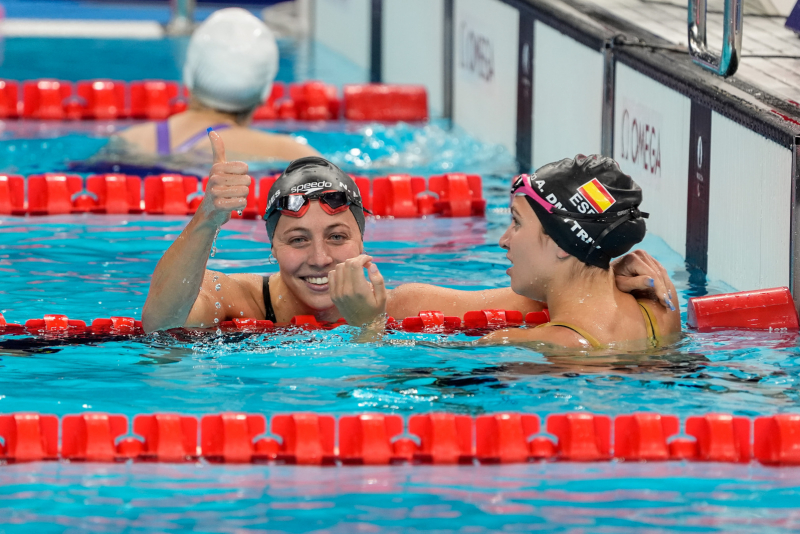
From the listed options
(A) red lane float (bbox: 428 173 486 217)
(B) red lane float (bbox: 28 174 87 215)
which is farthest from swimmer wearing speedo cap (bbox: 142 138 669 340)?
(B) red lane float (bbox: 28 174 87 215)

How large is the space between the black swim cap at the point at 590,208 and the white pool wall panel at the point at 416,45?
18.0 ft

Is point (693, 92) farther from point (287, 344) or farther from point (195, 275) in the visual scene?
point (195, 275)

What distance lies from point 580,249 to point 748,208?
1205 millimetres

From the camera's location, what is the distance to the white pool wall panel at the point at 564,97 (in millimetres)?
6098

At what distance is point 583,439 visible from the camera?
3068mm

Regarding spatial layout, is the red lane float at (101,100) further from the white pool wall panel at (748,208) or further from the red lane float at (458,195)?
the white pool wall panel at (748,208)

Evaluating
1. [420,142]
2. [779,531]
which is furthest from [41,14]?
[779,531]

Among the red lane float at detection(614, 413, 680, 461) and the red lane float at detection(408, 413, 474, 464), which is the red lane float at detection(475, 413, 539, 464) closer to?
the red lane float at detection(408, 413, 474, 464)

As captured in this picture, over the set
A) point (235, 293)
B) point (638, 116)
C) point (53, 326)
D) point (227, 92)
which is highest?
point (227, 92)

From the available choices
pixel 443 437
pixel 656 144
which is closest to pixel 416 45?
pixel 656 144

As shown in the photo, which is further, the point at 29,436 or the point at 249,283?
the point at 249,283

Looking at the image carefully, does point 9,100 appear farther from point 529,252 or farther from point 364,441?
point 364,441

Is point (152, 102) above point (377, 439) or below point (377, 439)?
above

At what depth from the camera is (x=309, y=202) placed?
3.64 m
